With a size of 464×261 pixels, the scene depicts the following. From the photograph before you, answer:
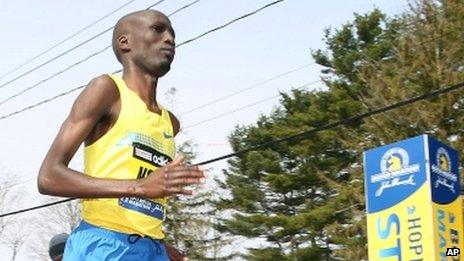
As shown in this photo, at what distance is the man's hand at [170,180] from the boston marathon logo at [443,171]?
1279 cm

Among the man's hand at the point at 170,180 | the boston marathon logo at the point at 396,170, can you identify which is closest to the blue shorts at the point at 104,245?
the man's hand at the point at 170,180

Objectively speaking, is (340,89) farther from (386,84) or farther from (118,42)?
(118,42)

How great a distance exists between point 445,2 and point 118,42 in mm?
18964

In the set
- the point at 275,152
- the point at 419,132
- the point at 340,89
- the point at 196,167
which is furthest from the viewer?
the point at 275,152

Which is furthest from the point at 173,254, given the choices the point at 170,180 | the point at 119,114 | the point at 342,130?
the point at 342,130

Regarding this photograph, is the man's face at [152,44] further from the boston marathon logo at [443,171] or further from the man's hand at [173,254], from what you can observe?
the boston marathon logo at [443,171]

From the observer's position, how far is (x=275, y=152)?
1404 inches

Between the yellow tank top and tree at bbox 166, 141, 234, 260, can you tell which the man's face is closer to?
the yellow tank top

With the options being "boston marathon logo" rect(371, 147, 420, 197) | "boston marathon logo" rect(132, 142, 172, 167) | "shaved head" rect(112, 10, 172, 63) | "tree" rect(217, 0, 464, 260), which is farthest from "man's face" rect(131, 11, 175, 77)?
"tree" rect(217, 0, 464, 260)

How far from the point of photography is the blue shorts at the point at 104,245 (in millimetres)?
2693

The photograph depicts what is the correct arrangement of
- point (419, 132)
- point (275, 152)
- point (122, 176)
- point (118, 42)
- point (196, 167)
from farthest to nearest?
point (275, 152), point (419, 132), point (118, 42), point (122, 176), point (196, 167)

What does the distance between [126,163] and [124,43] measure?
48cm

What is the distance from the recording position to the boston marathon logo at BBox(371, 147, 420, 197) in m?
14.9

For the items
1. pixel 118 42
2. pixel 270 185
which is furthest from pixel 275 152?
pixel 118 42
